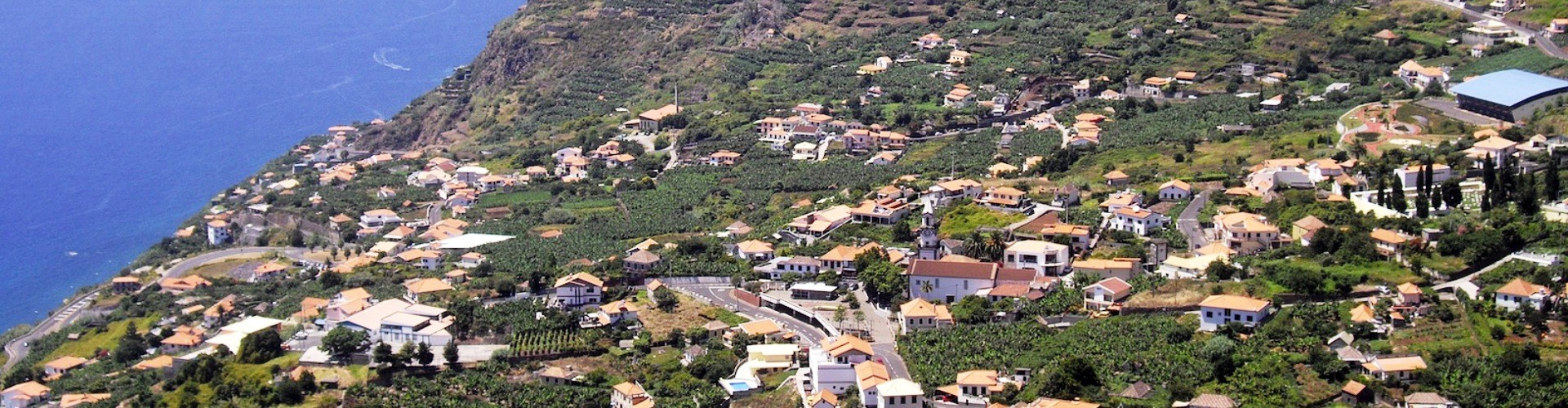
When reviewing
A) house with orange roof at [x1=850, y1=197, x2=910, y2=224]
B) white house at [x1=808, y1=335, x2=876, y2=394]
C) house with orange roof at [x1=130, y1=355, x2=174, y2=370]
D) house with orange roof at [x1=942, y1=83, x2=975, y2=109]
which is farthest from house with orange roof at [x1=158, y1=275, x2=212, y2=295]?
house with orange roof at [x1=942, y1=83, x2=975, y2=109]

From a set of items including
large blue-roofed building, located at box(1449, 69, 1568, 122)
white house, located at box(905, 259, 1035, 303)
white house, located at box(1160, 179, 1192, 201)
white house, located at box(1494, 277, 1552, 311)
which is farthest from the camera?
large blue-roofed building, located at box(1449, 69, 1568, 122)

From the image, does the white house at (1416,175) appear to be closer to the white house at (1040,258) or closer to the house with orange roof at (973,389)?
the white house at (1040,258)

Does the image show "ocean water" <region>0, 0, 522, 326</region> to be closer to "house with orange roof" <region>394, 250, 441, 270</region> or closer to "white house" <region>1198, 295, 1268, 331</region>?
"house with orange roof" <region>394, 250, 441, 270</region>

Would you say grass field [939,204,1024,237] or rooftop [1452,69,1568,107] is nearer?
grass field [939,204,1024,237]

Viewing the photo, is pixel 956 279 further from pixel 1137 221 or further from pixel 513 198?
pixel 513 198

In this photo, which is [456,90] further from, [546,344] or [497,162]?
[546,344]

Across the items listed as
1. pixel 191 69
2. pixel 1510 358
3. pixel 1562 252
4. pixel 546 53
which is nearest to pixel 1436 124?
pixel 1562 252

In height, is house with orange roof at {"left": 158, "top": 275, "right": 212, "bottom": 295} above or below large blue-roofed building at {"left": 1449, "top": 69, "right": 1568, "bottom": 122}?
below
